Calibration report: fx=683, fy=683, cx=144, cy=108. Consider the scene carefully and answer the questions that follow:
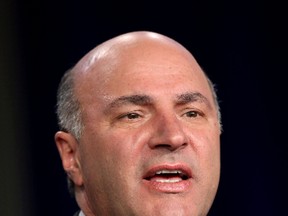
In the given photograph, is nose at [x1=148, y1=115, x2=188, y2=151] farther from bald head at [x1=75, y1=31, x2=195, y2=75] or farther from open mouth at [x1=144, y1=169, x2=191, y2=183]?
bald head at [x1=75, y1=31, x2=195, y2=75]

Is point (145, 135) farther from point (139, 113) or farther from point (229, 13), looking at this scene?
point (229, 13)

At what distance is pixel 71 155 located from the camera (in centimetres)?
232

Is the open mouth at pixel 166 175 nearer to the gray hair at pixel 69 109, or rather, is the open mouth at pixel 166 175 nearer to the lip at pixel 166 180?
the lip at pixel 166 180

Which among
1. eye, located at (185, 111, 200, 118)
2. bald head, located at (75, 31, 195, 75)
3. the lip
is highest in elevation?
bald head, located at (75, 31, 195, 75)

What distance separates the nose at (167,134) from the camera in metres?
2.04

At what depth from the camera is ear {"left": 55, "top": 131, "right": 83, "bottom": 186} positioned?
2291mm

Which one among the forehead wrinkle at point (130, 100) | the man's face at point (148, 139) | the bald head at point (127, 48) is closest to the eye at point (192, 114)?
the man's face at point (148, 139)

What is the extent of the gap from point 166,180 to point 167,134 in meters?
0.14

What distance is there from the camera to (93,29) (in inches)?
127

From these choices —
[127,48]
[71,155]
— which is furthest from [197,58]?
[71,155]

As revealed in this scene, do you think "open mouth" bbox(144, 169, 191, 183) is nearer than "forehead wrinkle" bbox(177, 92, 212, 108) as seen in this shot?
Yes

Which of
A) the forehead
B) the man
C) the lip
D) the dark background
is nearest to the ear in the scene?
the man

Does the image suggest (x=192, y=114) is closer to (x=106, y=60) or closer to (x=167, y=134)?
(x=167, y=134)

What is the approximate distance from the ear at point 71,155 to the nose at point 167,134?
326mm
